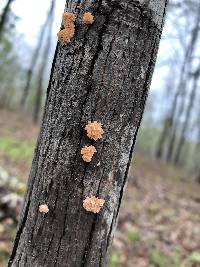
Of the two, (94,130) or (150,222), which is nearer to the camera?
(94,130)

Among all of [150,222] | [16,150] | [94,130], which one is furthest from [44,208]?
[16,150]

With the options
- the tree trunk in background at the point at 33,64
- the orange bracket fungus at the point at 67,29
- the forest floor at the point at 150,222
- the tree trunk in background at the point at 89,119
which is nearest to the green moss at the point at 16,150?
the forest floor at the point at 150,222

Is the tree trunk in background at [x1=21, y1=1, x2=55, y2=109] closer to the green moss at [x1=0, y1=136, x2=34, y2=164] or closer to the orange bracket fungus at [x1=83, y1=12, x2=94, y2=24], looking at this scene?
the green moss at [x1=0, y1=136, x2=34, y2=164]

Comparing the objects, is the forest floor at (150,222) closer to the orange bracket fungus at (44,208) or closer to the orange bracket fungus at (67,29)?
the orange bracket fungus at (44,208)

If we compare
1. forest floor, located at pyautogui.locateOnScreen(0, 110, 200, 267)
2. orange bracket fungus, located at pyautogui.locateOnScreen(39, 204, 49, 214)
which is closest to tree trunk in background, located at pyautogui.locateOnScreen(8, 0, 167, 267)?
orange bracket fungus, located at pyautogui.locateOnScreen(39, 204, 49, 214)

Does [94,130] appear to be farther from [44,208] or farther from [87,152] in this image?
[44,208]

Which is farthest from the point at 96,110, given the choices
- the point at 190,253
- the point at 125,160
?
the point at 190,253
